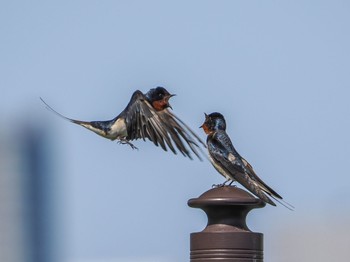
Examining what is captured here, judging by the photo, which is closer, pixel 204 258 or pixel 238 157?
pixel 204 258

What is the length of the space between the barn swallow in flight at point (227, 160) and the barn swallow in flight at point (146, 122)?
0.34 meters

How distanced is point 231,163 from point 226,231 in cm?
144

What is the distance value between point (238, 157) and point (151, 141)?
41.5 inches

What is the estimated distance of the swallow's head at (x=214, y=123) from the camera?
10797 millimetres

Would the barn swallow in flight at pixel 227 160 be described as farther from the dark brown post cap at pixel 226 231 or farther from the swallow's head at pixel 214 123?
the dark brown post cap at pixel 226 231

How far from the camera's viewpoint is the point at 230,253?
8.98 meters

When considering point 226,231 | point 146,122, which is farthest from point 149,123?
Answer: point 226,231

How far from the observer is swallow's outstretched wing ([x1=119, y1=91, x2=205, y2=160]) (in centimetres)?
1116

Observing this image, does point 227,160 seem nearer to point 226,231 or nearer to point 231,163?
point 231,163

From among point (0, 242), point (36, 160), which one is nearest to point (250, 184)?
point (0, 242)

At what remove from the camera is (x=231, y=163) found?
10430mm

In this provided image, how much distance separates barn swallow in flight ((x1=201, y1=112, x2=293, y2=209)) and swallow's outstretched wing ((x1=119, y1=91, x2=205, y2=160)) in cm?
28

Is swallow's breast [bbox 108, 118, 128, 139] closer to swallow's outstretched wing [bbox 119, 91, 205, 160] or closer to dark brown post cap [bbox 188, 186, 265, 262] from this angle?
swallow's outstretched wing [bbox 119, 91, 205, 160]

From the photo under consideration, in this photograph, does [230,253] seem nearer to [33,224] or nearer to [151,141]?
[151,141]
